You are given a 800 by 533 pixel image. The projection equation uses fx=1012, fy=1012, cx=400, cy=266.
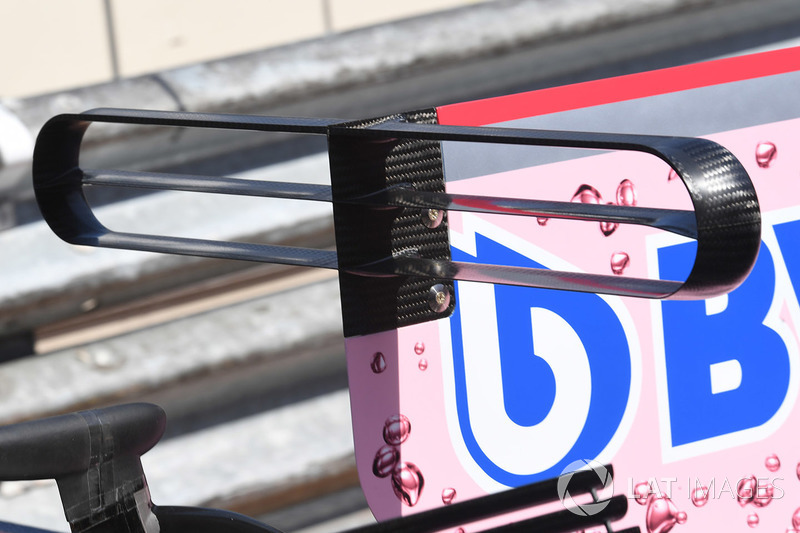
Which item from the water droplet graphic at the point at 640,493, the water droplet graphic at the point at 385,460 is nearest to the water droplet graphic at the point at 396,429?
the water droplet graphic at the point at 385,460

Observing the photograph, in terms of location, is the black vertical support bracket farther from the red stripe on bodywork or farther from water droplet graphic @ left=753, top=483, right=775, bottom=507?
water droplet graphic @ left=753, top=483, right=775, bottom=507

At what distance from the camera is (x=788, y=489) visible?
117cm

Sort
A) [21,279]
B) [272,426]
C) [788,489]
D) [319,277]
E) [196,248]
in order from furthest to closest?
[319,277] < [272,426] < [21,279] < [788,489] < [196,248]

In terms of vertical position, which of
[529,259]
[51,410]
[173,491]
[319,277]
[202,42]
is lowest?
[173,491]

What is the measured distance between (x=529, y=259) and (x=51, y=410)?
4.03 feet

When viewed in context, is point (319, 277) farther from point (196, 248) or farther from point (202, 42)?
point (196, 248)

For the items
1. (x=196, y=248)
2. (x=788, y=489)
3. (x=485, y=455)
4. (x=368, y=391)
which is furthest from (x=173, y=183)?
(x=788, y=489)

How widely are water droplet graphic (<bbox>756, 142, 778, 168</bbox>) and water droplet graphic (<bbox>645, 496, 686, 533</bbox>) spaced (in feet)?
1.26

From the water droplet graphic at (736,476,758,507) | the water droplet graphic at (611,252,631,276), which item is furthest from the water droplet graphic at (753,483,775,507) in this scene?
the water droplet graphic at (611,252,631,276)

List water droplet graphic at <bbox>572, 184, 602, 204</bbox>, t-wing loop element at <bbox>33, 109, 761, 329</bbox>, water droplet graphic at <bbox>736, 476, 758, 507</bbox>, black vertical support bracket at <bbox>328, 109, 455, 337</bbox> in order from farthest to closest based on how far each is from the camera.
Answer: water droplet graphic at <bbox>736, 476, 758, 507</bbox>
water droplet graphic at <bbox>572, 184, 602, 204</bbox>
black vertical support bracket at <bbox>328, 109, 455, 337</bbox>
t-wing loop element at <bbox>33, 109, 761, 329</bbox>

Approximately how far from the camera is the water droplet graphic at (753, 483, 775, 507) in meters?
1.15

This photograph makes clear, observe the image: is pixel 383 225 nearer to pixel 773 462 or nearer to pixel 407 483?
pixel 407 483

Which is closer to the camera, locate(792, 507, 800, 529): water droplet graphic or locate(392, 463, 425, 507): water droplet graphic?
locate(392, 463, 425, 507): water droplet graphic

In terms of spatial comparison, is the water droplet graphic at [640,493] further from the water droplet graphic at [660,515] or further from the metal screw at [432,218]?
the metal screw at [432,218]
